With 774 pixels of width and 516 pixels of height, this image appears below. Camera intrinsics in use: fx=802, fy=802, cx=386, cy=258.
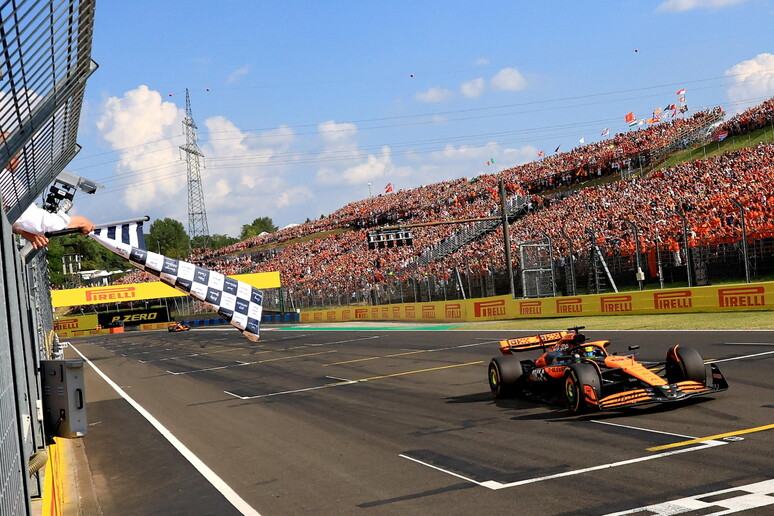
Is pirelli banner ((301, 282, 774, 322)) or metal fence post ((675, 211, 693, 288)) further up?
metal fence post ((675, 211, 693, 288))

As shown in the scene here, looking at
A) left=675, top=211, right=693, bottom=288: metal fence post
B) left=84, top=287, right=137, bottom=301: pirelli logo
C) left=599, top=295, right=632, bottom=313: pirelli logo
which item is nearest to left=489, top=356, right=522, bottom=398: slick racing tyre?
left=675, top=211, right=693, bottom=288: metal fence post

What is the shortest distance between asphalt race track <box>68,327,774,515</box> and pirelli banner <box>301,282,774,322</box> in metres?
5.50

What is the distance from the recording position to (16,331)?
4098mm

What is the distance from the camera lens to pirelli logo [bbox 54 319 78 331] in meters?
78.8

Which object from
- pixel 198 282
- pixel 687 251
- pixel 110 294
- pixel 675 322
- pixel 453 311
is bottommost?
pixel 675 322

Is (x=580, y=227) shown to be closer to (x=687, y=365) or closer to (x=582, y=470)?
(x=687, y=365)

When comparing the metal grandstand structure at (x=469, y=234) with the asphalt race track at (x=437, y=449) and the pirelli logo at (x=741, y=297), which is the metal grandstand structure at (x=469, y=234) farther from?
the asphalt race track at (x=437, y=449)

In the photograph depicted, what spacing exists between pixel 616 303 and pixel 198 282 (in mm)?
20300

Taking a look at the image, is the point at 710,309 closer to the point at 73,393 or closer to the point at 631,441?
the point at 631,441

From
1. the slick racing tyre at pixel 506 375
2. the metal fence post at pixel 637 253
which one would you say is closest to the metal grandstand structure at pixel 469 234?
the metal fence post at pixel 637 253

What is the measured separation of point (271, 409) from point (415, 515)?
309 inches

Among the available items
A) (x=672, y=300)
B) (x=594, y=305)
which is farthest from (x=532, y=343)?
(x=594, y=305)

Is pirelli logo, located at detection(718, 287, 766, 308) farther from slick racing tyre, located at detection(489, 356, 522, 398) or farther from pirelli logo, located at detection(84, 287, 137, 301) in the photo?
pirelli logo, located at detection(84, 287, 137, 301)

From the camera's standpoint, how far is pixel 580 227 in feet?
121
